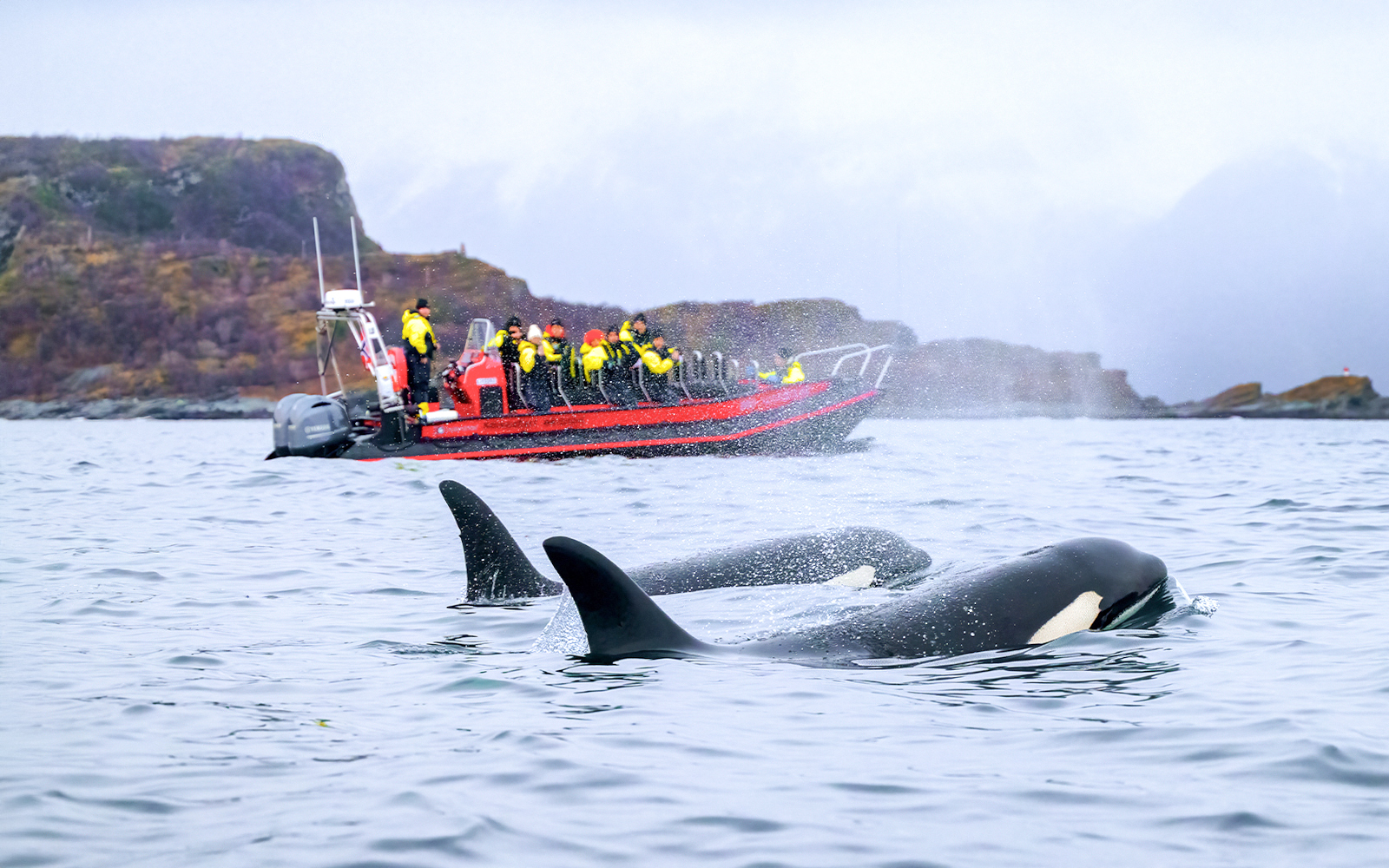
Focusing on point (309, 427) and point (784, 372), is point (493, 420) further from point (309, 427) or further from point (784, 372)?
point (784, 372)

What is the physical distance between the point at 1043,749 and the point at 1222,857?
1082 mm

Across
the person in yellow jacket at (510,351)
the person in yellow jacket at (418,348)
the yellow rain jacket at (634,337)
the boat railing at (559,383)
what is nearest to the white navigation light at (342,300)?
the person in yellow jacket at (418,348)

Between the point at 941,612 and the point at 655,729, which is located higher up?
the point at 941,612

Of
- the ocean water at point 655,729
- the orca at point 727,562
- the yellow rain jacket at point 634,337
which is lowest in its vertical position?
the ocean water at point 655,729

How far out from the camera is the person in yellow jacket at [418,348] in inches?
940

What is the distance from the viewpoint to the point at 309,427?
2409 centimetres

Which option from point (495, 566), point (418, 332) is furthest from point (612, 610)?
point (418, 332)

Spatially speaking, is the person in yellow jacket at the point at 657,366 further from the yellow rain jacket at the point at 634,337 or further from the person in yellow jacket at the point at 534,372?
the person in yellow jacket at the point at 534,372

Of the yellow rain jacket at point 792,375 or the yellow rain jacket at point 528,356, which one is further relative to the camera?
the yellow rain jacket at point 792,375

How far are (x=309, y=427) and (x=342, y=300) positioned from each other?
2622mm

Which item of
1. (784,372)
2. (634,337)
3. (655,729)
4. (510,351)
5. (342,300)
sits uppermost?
(342,300)

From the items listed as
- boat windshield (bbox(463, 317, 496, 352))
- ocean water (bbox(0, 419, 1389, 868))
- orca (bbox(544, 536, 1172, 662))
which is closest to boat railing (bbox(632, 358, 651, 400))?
Answer: boat windshield (bbox(463, 317, 496, 352))

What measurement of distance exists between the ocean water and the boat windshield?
15.5 metres

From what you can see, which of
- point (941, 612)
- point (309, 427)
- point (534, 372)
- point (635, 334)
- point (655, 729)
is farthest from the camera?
point (635, 334)
